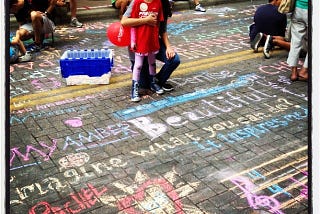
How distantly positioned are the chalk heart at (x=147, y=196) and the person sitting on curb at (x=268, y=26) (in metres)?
4.11

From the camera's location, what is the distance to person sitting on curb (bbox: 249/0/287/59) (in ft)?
22.9

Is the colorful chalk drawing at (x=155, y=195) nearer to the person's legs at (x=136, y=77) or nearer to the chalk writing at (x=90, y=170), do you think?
the chalk writing at (x=90, y=170)

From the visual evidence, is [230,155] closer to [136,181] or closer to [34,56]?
[136,181]

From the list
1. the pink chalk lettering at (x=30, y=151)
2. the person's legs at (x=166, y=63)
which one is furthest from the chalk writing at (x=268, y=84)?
the pink chalk lettering at (x=30, y=151)

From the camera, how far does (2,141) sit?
57.4 inches

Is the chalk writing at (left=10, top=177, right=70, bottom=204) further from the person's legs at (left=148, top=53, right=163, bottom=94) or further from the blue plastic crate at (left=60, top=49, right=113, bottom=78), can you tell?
the blue plastic crate at (left=60, top=49, right=113, bottom=78)

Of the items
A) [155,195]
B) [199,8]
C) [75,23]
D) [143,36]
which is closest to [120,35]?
[143,36]

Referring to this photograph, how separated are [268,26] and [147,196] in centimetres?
481

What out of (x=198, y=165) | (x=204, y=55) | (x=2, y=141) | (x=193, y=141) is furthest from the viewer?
(x=204, y=55)

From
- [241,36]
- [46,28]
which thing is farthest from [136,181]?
[241,36]

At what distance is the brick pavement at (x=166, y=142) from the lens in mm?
3408

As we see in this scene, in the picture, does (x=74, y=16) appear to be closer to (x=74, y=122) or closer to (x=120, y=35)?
(x=120, y=35)

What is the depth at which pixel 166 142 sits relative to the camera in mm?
4316

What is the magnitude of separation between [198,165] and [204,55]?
144 inches
